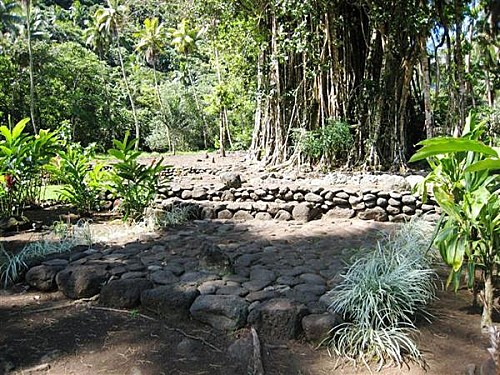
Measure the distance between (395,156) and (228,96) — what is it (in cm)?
772

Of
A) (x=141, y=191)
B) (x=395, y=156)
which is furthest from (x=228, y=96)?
(x=141, y=191)

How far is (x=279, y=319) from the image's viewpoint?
2.23m

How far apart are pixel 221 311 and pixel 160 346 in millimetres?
380

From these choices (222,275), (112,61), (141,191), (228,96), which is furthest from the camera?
(112,61)

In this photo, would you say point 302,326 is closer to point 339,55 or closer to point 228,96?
point 339,55

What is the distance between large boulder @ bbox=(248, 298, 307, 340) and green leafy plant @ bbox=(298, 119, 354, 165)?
16.5ft

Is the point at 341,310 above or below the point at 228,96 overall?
below

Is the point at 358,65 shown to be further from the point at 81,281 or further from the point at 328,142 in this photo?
the point at 81,281

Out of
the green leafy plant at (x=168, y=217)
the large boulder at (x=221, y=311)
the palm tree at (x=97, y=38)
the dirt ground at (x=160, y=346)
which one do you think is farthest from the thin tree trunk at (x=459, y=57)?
the palm tree at (x=97, y=38)

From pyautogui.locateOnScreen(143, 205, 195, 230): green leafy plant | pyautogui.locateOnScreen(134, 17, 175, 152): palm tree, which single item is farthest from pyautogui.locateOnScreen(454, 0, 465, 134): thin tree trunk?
pyautogui.locateOnScreen(134, 17, 175, 152): palm tree

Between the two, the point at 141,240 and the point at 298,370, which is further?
the point at 141,240

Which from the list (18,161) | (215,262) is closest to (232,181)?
(18,161)

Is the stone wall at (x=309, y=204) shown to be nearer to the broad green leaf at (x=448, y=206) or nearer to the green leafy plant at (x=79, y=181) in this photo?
the green leafy plant at (x=79, y=181)

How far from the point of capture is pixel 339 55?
746 cm
